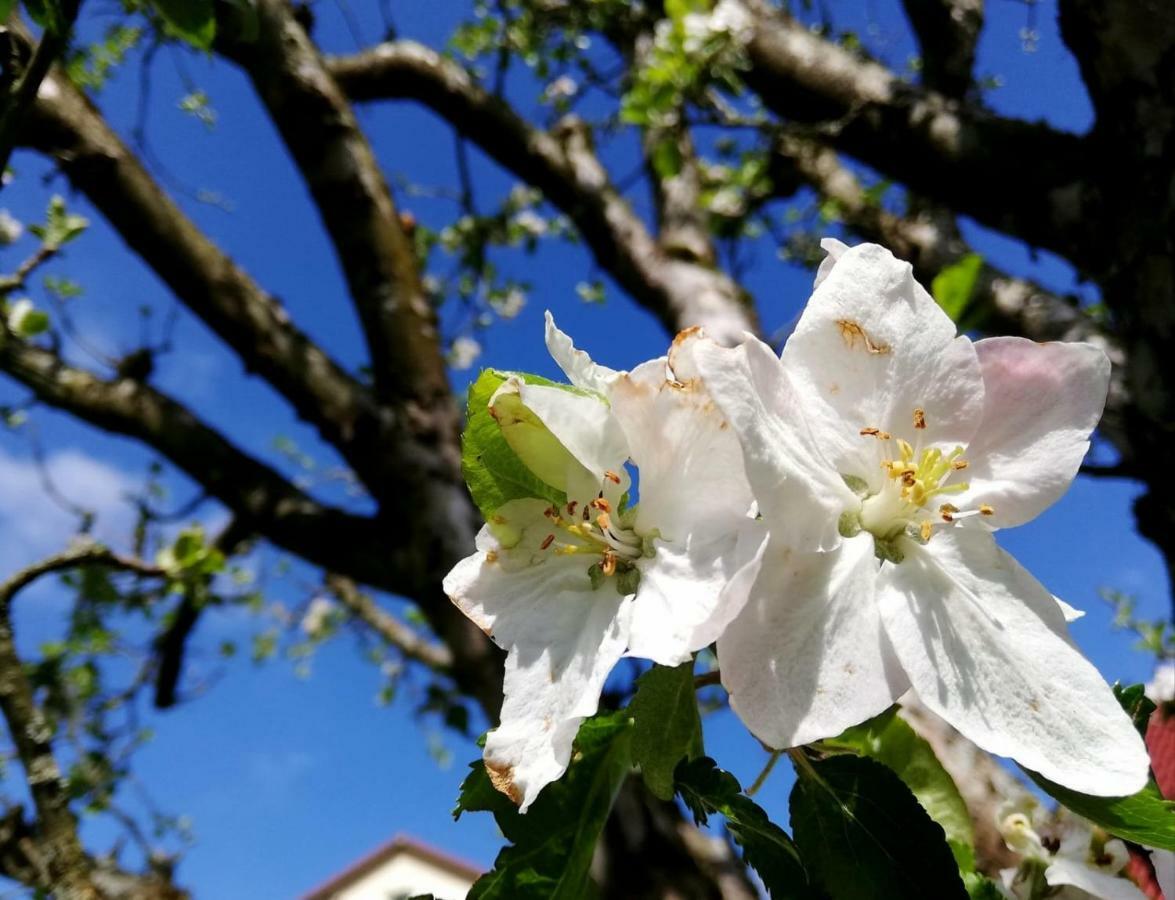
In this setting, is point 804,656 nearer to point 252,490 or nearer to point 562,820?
point 562,820

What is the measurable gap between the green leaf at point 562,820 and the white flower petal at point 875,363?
20cm

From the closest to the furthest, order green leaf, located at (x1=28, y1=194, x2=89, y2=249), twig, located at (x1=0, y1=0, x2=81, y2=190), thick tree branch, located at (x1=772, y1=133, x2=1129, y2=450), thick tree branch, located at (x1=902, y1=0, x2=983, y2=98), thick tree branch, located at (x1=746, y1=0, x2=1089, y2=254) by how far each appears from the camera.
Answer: twig, located at (x1=0, y1=0, x2=81, y2=190) < green leaf, located at (x1=28, y1=194, x2=89, y2=249) < thick tree branch, located at (x1=772, y1=133, x2=1129, y2=450) < thick tree branch, located at (x1=746, y1=0, x2=1089, y2=254) < thick tree branch, located at (x1=902, y1=0, x2=983, y2=98)

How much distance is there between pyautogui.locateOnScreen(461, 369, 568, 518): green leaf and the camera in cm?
47

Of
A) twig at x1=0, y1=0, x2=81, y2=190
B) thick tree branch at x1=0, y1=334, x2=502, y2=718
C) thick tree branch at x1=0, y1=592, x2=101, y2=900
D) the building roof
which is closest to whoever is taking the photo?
twig at x1=0, y1=0, x2=81, y2=190

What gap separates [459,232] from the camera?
165 inches

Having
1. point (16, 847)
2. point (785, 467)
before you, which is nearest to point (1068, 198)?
point (785, 467)

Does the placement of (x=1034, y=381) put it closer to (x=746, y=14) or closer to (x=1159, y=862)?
(x=1159, y=862)

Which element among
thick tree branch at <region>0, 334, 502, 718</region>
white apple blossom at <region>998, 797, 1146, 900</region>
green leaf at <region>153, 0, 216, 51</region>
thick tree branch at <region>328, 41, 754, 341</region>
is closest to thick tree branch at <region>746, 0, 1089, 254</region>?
thick tree branch at <region>328, 41, 754, 341</region>

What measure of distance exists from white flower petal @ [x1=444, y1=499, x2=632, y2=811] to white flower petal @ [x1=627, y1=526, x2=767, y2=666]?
0.6 inches

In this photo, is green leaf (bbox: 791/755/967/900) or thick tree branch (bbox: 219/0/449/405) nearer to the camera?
green leaf (bbox: 791/755/967/900)

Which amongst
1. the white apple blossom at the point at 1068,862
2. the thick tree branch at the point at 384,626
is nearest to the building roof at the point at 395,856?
the thick tree branch at the point at 384,626

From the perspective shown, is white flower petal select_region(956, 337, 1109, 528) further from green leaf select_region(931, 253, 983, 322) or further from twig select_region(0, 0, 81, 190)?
green leaf select_region(931, 253, 983, 322)

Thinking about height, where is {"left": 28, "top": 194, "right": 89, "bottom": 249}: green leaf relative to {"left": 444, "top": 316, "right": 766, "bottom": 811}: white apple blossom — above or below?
above

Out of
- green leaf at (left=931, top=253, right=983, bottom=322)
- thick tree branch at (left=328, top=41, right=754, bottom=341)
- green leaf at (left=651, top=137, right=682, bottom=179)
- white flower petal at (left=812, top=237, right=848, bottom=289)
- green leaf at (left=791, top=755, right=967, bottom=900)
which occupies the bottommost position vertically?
green leaf at (left=791, top=755, right=967, bottom=900)
